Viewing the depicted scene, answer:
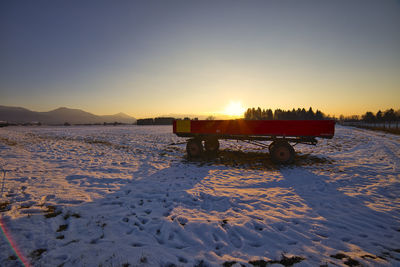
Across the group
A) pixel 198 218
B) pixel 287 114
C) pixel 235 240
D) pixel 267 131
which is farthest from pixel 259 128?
pixel 287 114

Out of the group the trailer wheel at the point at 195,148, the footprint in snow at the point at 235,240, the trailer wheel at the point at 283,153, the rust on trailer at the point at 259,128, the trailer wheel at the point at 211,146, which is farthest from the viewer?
the trailer wheel at the point at 211,146

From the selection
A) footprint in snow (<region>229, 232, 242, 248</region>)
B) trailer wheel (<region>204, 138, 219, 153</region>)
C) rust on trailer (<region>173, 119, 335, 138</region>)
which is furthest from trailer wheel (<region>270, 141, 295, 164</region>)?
footprint in snow (<region>229, 232, 242, 248</region>)

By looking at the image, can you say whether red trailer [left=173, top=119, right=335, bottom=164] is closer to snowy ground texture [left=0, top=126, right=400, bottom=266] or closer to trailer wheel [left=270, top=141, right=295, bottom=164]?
trailer wheel [left=270, top=141, right=295, bottom=164]

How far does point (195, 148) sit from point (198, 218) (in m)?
6.47

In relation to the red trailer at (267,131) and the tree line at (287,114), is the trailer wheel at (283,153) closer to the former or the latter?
the red trailer at (267,131)

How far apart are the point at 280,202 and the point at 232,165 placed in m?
3.99

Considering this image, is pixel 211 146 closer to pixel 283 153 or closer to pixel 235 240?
pixel 283 153

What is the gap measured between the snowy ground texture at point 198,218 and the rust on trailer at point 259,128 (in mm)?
2162

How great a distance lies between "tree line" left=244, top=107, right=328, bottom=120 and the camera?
98.6m

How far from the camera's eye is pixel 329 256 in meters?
2.78

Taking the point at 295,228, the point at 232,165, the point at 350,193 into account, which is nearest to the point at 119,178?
the point at 232,165

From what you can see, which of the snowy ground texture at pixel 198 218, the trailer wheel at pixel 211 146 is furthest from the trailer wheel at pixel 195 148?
the snowy ground texture at pixel 198 218

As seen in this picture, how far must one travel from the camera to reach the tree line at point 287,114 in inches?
3883

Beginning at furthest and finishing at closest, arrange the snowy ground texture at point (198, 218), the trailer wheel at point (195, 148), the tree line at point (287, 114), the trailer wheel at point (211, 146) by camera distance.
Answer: the tree line at point (287, 114)
the trailer wheel at point (211, 146)
the trailer wheel at point (195, 148)
the snowy ground texture at point (198, 218)
